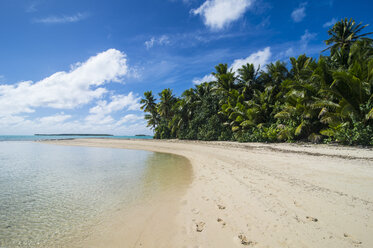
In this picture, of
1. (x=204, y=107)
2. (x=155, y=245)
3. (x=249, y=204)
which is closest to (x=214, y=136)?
(x=204, y=107)

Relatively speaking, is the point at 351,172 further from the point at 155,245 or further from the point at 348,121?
the point at 348,121

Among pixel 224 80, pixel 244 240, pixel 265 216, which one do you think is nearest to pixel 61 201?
pixel 244 240

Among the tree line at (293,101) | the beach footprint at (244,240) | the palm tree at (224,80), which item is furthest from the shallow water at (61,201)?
the palm tree at (224,80)

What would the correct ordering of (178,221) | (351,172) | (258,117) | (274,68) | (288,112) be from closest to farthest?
1. (178,221)
2. (351,172)
3. (288,112)
4. (258,117)
5. (274,68)

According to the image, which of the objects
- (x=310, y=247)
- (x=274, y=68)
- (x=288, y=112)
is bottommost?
(x=310, y=247)

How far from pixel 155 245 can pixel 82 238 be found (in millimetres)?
1345

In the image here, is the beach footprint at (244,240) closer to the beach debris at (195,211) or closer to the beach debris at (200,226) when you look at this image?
the beach debris at (200,226)

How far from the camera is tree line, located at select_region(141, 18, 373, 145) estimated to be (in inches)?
414

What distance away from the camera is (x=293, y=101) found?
47.4 feet

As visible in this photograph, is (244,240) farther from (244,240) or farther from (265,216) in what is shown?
(265,216)

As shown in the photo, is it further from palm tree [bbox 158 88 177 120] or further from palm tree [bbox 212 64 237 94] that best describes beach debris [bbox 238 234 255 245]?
palm tree [bbox 158 88 177 120]

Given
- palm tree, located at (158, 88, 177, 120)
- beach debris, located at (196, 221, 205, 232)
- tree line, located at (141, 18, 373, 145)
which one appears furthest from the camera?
palm tree, located at (158, 88, 177, 120)

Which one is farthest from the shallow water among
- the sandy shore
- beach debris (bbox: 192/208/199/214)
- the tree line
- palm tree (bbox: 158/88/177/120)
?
palm tree (bbox: 158/88/177/120)

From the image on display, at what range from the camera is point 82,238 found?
9.59ft
